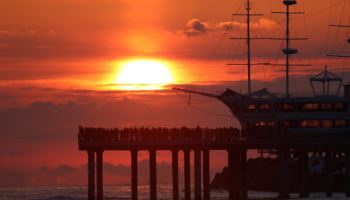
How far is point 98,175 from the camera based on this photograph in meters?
124

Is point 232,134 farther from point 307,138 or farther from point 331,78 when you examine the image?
point 331,78

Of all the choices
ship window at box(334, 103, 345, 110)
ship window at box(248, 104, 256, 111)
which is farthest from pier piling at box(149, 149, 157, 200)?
ship window at box(334, 103, 345, 110)

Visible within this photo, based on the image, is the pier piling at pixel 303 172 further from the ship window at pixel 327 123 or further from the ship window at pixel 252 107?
the ship window at pixel 252 107

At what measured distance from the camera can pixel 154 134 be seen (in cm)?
12581

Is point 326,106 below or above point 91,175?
above

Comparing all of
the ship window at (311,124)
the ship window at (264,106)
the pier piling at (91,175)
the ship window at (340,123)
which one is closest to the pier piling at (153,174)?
the pier piling at (91,175)

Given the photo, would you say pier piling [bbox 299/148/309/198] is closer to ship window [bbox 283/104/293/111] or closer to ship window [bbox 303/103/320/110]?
ship window [bbox 303/103/320/110]

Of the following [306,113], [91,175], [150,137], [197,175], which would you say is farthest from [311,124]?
[91,175]

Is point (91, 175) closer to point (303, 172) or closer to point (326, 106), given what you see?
point (303, 172)

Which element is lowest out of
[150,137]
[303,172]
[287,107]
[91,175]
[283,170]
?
[303,172]

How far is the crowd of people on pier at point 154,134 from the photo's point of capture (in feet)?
410

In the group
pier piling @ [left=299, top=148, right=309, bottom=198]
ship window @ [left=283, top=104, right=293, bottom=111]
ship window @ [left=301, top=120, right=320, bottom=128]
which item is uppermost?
ship window @ [left=283, top=104, right=293, bottom=111]

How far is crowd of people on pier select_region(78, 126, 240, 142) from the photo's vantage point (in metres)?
125

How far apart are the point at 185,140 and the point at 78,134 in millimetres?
10209
